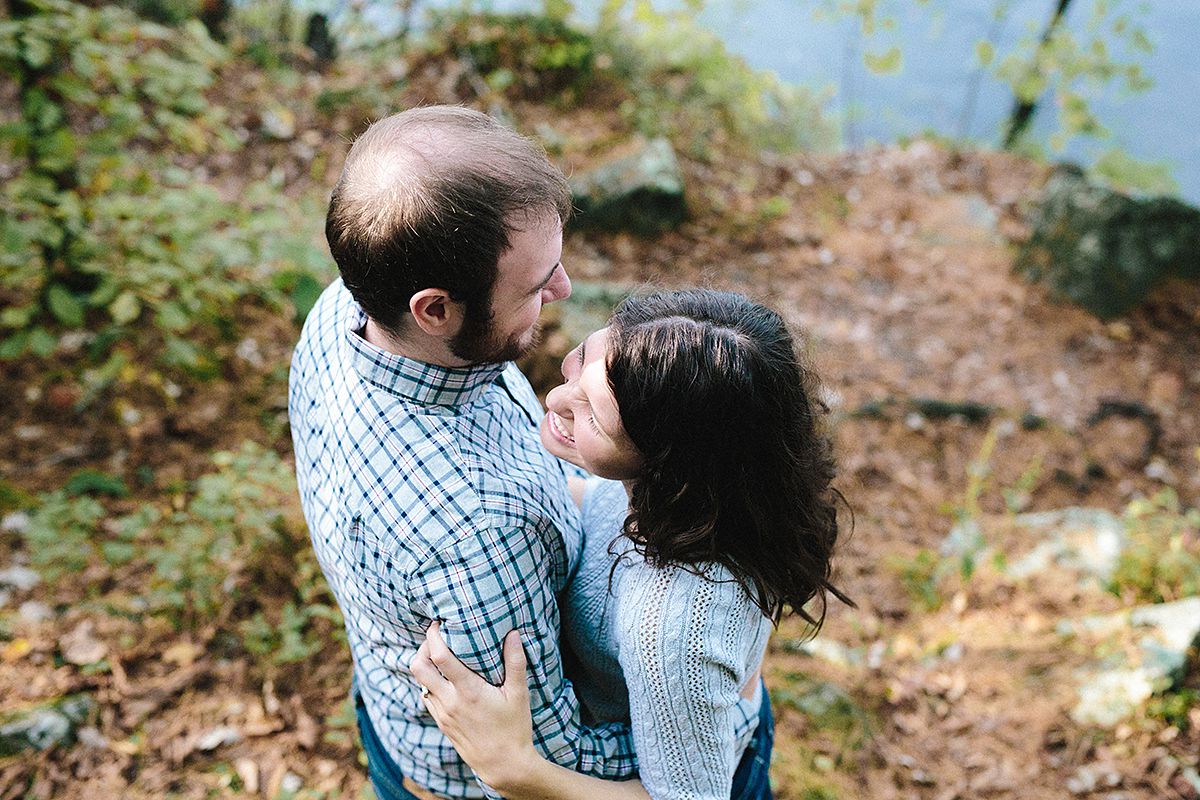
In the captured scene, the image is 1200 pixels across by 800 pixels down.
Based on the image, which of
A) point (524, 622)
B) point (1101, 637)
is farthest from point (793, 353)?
point (1101, 637)

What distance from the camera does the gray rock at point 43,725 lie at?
2.54m

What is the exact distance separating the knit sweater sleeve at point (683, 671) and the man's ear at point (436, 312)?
1.91ft

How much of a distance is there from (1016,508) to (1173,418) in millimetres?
1645

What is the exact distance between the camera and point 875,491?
183 inches

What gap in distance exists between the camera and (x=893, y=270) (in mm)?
6172

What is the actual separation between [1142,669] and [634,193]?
12.7 feet

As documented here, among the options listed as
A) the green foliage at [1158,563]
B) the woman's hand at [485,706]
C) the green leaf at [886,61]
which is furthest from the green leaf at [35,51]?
the green leaf at [886,61]

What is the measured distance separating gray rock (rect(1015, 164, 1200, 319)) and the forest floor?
16cm

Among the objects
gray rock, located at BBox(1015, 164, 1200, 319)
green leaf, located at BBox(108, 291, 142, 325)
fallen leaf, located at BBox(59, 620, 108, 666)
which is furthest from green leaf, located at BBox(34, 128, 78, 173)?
gray rock, located at BBox(1015, 164, 1200, 319)

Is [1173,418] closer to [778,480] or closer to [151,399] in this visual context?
[778,480]

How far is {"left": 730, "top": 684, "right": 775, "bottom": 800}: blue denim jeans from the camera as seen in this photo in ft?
6.46

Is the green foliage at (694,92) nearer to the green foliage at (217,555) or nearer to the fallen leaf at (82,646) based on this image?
the green foliage at (217,555)

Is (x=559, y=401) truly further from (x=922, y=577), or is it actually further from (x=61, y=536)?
(x=922, y=577)

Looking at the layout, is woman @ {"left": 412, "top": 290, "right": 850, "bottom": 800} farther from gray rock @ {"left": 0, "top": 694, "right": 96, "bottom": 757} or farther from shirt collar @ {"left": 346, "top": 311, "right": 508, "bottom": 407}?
gray rock @ {"left": 0, "top": 694, "right": 96, "bottom": 757}
